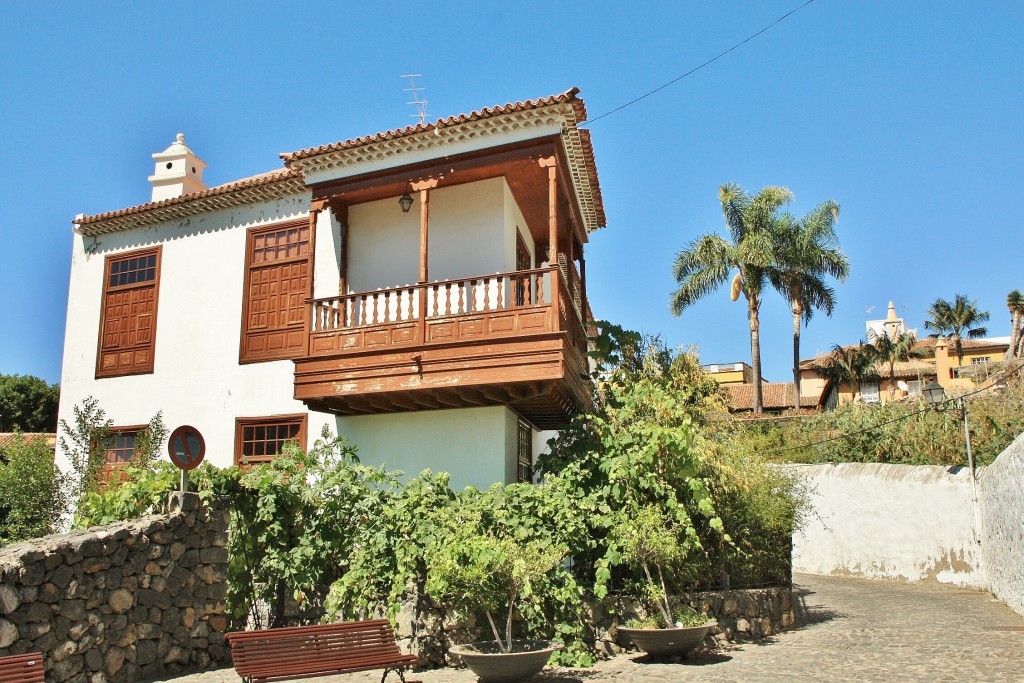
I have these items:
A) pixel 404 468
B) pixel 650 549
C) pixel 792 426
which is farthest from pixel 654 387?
pixel 792 426

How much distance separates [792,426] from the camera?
26.7 m

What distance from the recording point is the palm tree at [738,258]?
31.1 m

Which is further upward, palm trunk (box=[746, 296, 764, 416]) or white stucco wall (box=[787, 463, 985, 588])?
palm trunk (box=[746, 296, 764, 416])

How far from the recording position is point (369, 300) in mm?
13000

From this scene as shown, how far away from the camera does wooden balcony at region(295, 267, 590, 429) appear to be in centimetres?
1098

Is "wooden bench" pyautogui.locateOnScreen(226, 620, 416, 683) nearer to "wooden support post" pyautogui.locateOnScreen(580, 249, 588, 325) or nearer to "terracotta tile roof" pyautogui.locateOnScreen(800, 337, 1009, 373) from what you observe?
"wooden support post" pyautogui.locateOnScreen(580, 249, 588, 325)

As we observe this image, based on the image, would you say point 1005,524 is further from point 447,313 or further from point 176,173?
point 176,173

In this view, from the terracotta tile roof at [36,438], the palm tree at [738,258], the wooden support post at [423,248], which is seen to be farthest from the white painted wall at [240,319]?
the palm tree at [738,258]

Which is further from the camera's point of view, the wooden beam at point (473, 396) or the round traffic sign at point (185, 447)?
the wooden beam at point (473, 396)

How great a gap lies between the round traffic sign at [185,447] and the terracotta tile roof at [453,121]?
5.35 m

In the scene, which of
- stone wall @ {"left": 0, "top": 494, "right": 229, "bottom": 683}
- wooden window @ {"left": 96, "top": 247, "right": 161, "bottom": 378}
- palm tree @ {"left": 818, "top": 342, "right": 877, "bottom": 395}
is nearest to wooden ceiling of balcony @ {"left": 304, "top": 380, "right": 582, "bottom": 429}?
stone wall @ {"left": 0, "top": 494, "right": 229, "bottom": 683}

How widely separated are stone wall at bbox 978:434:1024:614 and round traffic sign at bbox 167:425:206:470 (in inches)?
459

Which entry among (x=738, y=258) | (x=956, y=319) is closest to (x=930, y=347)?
(x=956, y=319)

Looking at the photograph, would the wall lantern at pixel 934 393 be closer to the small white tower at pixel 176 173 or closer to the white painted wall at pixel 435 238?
the white painted wall at pixel 435 238
